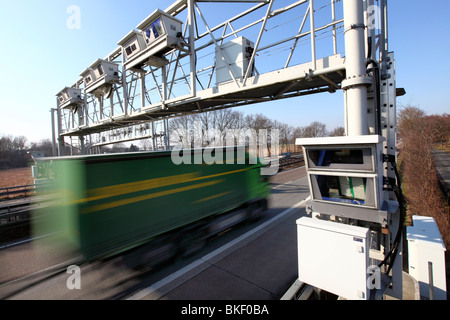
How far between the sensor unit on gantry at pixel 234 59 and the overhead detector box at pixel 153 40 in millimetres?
2422

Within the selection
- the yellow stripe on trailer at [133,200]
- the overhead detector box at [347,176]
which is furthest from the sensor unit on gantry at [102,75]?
the overhead detector box at [347,176]

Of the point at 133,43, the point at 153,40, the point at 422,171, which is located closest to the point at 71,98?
the point at 133,43

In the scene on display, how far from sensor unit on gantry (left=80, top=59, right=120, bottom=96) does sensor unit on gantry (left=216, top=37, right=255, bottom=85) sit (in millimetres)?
10958

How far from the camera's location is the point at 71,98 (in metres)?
23.3

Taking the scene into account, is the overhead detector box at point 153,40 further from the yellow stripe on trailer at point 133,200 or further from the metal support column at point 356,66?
the metal support column at point 356,66

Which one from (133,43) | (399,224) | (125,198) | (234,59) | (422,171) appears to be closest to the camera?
(399,224)

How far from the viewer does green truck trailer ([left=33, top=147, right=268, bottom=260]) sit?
376 centimetres

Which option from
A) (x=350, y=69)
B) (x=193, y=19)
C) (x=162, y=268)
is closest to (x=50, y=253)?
(x=162, y=268)

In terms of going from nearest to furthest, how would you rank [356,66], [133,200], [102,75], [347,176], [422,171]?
1. [347,176]
2. [356,66]
3. [133,200]
4. [422,171]
5. [102,75]

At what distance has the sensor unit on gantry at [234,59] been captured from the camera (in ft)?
32.2

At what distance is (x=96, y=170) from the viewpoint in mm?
3932

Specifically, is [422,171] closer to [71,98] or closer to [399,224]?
[399,224]

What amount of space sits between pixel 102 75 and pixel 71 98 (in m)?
9.22
